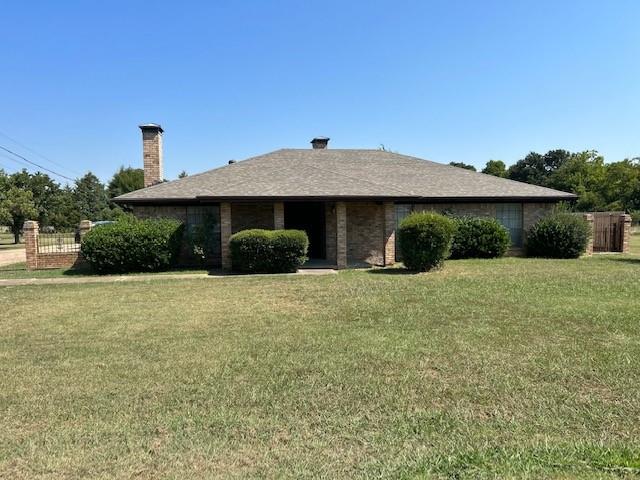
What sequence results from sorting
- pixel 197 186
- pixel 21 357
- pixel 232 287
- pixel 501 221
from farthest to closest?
pixel 501 221 → pixel 197 186 → pixel 232 287 → pixel 21 357

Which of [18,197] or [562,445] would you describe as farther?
[18,197]

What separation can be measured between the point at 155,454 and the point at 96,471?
395mm

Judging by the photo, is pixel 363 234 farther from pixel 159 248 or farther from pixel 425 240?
pixel 159 248

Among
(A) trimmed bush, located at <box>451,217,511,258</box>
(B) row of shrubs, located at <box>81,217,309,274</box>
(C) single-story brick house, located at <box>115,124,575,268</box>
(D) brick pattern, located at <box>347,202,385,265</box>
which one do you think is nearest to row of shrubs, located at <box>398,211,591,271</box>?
(A) trimmed bush, located at <box>451,217,511,258</box>

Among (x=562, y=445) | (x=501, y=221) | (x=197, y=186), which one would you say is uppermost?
(x=197, y=186)

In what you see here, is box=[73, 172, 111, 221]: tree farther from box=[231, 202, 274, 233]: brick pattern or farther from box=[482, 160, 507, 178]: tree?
box=[482, 160, 507, 178]: tree

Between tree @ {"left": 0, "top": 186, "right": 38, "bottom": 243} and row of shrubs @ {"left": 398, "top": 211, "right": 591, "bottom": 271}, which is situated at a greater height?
tree @ {"left": 0, "top": 186, "right": 38, "bottom": 243}

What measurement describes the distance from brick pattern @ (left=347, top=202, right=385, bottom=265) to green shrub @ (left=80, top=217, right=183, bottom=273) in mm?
6418

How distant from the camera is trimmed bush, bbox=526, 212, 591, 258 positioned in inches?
703

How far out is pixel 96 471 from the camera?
3.16 meters

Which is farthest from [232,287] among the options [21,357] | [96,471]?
[96,471]

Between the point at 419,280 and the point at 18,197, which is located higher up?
the point at 18,197

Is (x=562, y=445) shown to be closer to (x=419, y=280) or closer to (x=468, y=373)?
(x=468, y=373)

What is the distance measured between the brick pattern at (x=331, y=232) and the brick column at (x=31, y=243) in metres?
10.3
